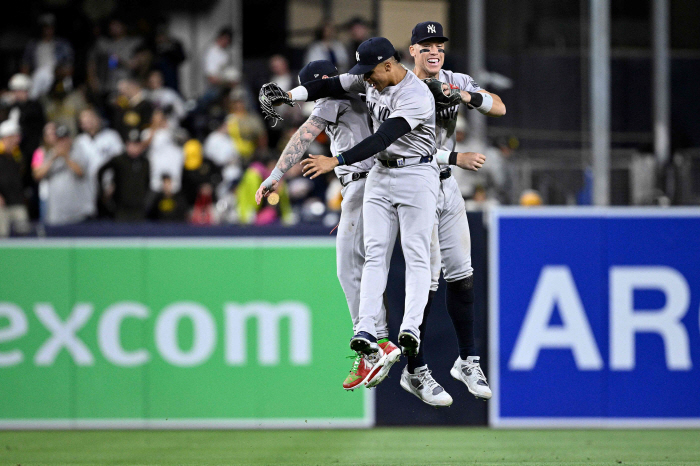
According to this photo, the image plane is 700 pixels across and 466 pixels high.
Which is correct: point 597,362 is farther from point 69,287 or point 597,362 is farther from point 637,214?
point 69,287

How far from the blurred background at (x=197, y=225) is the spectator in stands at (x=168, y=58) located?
5 cm

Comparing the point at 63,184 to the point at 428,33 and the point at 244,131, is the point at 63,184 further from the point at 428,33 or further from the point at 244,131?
the point at 428,33

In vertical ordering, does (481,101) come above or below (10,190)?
above

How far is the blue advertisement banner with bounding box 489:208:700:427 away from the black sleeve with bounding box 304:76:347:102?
17.2 feet

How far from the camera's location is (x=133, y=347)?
13.3m

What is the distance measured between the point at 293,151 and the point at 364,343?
162 cm

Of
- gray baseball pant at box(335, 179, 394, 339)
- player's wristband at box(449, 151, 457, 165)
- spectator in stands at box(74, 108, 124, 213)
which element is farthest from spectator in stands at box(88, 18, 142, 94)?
player's wristband at box(449, 151, 457, 165)

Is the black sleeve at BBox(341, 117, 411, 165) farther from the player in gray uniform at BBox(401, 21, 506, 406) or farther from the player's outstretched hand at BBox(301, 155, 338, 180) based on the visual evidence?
the player in gray uniform at BBox(401, 21, 506, 406)

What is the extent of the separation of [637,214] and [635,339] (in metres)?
1.56

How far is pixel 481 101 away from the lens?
319 inches

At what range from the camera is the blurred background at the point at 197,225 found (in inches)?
522

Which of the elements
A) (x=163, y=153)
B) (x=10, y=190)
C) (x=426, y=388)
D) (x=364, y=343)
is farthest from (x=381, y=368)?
(x=163, y=153)

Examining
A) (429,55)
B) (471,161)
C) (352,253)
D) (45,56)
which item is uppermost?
(45,56)

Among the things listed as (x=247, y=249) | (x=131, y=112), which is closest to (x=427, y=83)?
(x=247, y=249)
